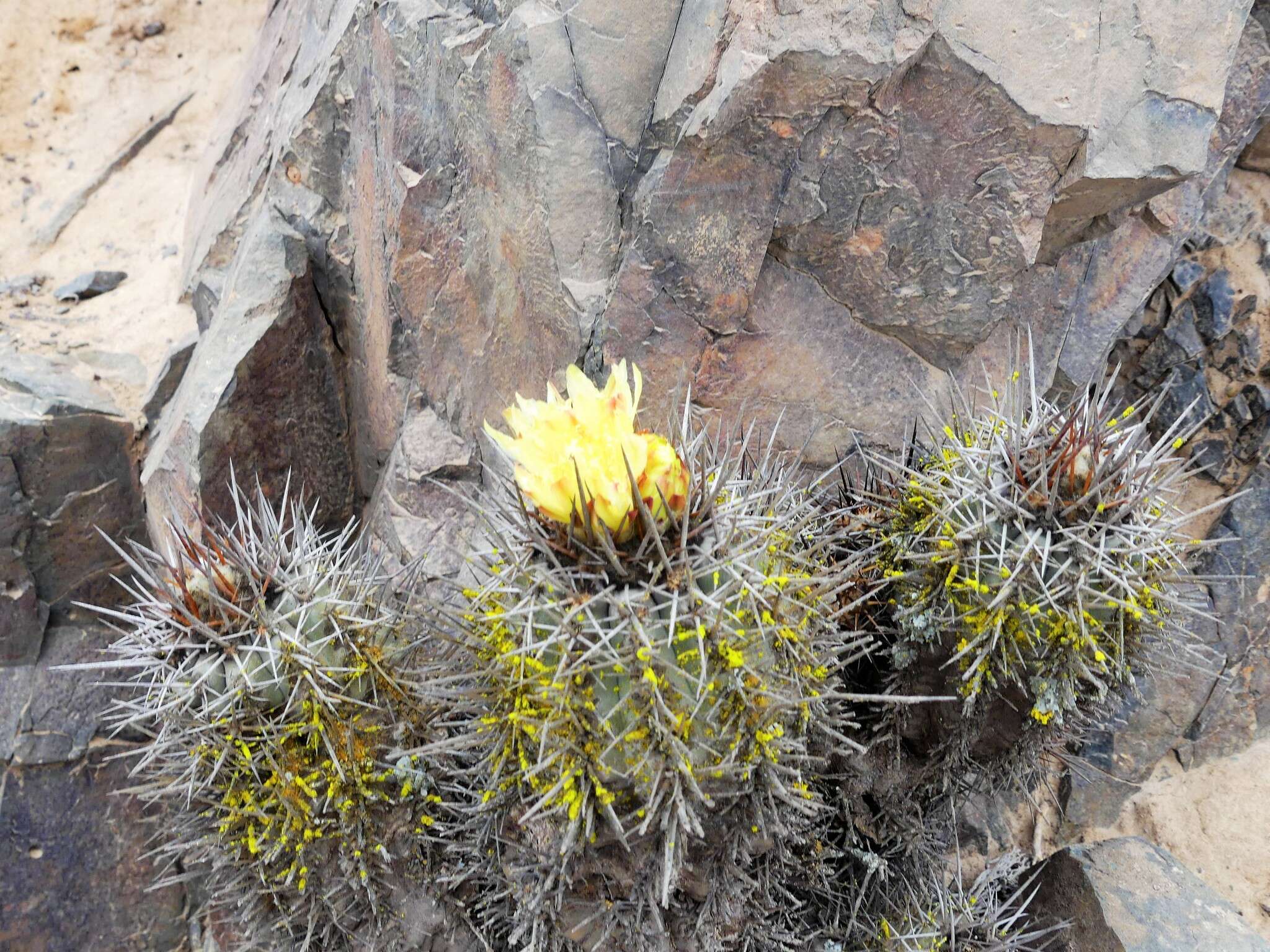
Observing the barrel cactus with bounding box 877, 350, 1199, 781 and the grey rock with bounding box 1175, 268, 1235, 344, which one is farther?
the grey rock with bounding box 1175, 268, 1235, 344

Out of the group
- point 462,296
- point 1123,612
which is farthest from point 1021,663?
point 462,296

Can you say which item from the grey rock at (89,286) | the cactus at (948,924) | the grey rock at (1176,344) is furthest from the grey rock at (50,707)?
the grey rock at (1176,344)

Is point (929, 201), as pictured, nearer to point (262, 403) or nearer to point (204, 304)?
point (262, 403)

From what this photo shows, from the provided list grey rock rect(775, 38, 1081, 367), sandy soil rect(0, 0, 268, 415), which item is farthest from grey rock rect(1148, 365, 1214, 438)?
sandy soil rect(0, 0, 268, 415)

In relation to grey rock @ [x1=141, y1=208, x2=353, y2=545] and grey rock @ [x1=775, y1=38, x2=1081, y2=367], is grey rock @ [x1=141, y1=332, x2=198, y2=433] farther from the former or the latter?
grey rock @ [x1=775, y1=38, x2=1081, y2=367]

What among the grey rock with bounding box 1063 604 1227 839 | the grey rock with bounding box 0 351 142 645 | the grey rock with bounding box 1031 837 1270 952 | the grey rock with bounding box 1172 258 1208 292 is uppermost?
the grey rock with bounding box 1172 258 1208 292

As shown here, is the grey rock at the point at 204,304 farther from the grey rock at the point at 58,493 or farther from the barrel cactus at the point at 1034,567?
the barrel cactus at the point at 1034,567

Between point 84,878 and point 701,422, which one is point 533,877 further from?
point 84,878
